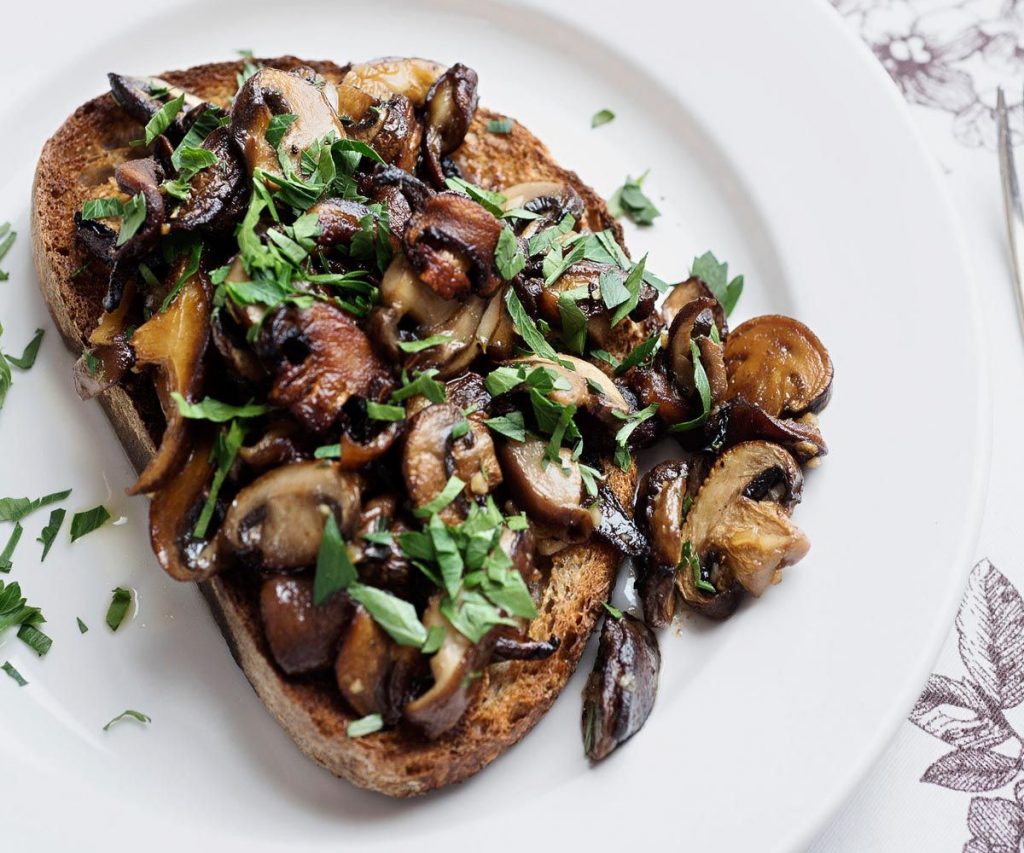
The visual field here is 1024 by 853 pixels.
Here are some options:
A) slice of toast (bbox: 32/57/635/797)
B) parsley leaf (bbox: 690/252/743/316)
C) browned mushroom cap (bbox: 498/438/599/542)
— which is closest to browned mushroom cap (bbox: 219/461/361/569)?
slice of toast (bbox: 32/57/635/797)

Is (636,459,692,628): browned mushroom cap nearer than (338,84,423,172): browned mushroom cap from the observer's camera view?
Yes

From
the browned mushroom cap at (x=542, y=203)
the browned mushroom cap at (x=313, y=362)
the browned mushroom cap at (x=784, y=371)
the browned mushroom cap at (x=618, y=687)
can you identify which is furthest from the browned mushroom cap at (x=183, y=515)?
the browned mushroom cap at (x=784, y=371)

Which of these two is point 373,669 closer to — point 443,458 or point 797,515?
point 443,458

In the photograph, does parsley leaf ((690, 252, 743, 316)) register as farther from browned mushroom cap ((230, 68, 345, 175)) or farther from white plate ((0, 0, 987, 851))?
browned mushroom cap ((230, 68, 345, 175))

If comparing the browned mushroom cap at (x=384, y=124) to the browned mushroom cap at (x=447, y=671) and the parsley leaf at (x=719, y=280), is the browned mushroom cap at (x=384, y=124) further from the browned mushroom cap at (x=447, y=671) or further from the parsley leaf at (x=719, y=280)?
the browned mushroom cap at (x=447, y=671)

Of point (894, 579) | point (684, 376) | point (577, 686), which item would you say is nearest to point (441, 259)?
point (684, 376)

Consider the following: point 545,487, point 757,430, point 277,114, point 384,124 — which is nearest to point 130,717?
point 545,487

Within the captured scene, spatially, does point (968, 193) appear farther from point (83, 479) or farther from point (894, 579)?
point (83, 479)
